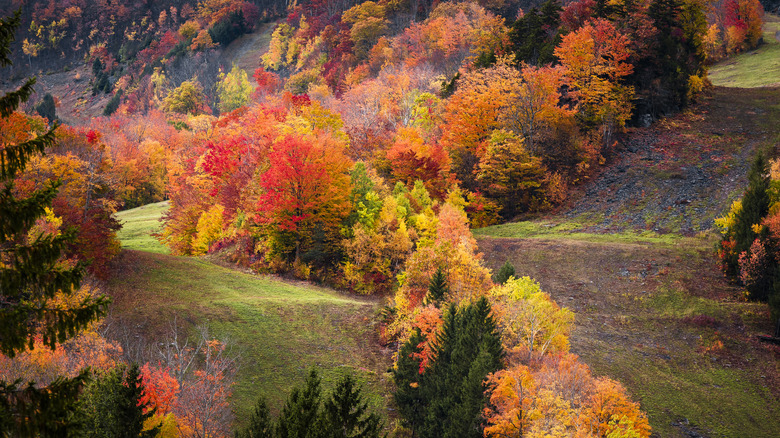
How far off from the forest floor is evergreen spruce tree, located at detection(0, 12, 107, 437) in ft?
89.4

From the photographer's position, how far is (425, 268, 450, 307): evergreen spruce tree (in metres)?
32.7

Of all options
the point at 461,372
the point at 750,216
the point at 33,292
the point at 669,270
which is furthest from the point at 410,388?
the point at 750,216

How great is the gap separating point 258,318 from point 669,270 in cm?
2997

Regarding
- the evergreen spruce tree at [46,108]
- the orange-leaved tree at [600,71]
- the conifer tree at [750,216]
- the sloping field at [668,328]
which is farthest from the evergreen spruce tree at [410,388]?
the evergreen spruce tree at [46,108]

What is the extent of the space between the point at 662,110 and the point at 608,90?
8.88m

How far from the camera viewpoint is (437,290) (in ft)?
107

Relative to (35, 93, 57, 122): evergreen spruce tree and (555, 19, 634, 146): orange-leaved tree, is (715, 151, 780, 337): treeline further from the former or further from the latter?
(35, 93, 57, 122): evergreen spruce tree

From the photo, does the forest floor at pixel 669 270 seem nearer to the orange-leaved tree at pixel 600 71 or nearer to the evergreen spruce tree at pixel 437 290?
the orange-leaved tree at pixel 600 71

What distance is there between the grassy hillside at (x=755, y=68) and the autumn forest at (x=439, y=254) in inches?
23.1

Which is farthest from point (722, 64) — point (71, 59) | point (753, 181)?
point (71, 59)

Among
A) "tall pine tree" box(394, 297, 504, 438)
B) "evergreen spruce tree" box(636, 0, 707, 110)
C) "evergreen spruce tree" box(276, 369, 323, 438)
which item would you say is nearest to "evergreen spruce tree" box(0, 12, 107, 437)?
"evergreen spruce tree" box(276, 369, 323, 438)

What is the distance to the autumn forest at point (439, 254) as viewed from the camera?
19.5 meters

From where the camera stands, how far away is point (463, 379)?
26141 millimetres

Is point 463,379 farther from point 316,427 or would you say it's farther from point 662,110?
point 662,110
